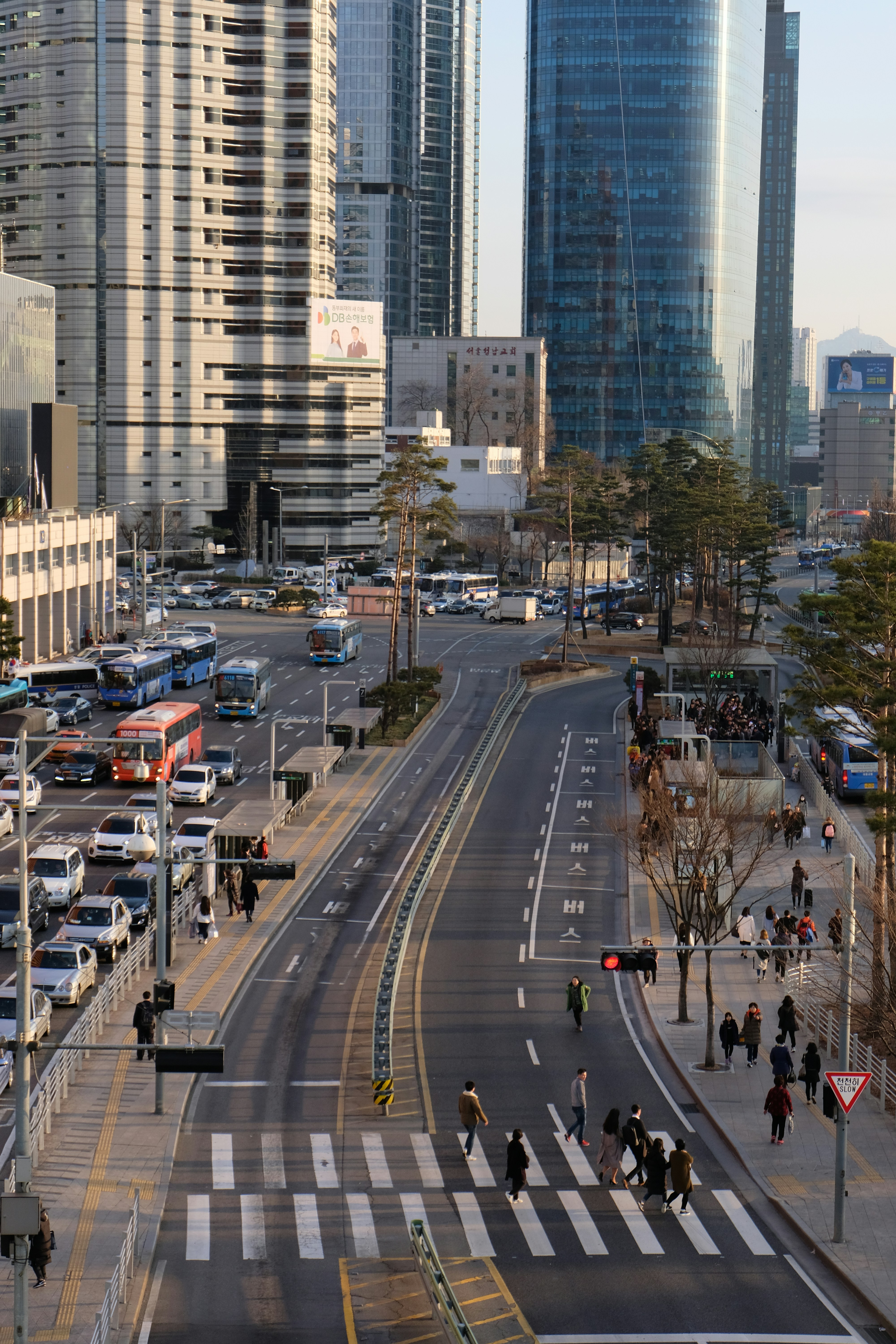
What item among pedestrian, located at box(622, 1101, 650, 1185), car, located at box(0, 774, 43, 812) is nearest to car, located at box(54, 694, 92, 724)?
car, located at box(0, 774, 43, 812)

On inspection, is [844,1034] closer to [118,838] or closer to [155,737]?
[118,838]

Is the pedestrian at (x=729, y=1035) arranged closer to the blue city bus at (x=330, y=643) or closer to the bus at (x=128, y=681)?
the bus at (x=128, y=681)

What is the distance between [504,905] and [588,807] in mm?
A: 15217

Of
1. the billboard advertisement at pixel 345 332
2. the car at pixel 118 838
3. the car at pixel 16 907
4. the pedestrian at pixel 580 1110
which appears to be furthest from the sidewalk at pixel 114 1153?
the billboard advertisement at pixel 345 332

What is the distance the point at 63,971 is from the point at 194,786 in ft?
75.6

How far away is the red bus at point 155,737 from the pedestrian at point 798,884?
2433cm

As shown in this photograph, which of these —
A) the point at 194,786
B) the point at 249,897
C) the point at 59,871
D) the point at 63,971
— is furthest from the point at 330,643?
the point at 63,971

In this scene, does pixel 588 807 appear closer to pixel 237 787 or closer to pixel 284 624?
pixel 237 787

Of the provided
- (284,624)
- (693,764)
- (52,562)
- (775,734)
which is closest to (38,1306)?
(693,764)

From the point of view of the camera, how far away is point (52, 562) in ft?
330

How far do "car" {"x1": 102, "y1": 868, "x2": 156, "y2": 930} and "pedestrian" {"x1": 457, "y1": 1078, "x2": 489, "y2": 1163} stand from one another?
17055 millimetres

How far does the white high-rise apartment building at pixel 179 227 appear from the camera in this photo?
17675 cm

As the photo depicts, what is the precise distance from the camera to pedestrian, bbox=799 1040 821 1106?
117 ft

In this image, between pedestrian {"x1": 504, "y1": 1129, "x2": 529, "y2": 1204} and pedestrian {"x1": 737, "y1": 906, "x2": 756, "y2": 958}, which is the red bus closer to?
pedestrian {"x1": 737, "y1": 906, "x2": 756, "y2": 958}
